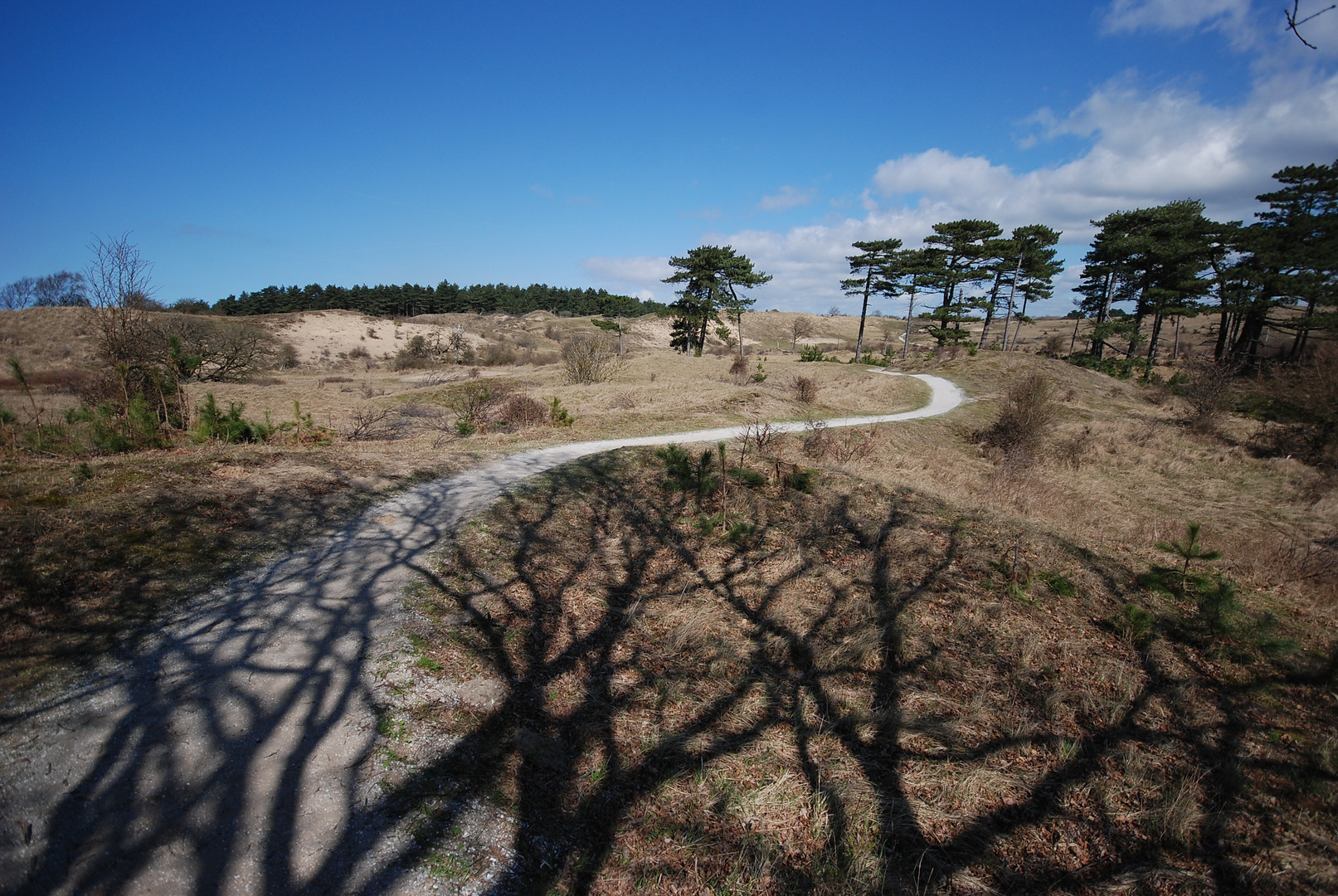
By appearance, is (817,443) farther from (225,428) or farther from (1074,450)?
(225,428)

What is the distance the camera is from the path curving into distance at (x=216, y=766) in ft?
8.93

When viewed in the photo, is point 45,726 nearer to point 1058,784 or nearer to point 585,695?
point 585,695

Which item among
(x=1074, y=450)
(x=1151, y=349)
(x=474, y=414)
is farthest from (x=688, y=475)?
Result: (x=1151, y=349)

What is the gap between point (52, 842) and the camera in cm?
271

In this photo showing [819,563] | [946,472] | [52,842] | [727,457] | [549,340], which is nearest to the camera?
[52,842]

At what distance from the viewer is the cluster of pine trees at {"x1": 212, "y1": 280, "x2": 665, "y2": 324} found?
67.9m

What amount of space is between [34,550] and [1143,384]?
142 ft

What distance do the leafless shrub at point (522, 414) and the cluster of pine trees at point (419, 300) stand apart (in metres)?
44.6

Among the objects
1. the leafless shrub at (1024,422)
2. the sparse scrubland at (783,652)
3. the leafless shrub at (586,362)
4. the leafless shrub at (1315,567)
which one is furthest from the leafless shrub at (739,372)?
the leafless shrub at (1315,567)

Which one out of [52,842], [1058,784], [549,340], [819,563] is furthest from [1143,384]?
[549,340]

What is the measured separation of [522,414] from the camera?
15484mm

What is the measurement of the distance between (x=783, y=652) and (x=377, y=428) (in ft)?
42.8

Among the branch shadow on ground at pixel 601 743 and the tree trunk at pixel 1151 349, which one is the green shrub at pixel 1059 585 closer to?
the branch shadow on ground at pixel 601 743

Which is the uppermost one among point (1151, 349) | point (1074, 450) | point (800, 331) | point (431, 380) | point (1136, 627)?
point (800, 331)
